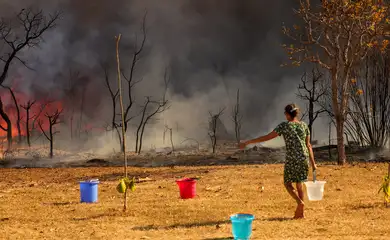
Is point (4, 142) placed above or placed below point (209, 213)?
above

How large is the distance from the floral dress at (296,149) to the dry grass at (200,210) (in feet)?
2.29

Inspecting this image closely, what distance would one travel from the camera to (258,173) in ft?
46.4

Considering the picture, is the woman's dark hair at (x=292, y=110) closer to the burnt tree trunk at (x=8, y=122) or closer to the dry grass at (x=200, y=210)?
the dry grass at (x=200, y=210)

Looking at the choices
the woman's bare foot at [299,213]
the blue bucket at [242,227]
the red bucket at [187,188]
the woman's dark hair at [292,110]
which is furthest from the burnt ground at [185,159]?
the blue bucket at [242,227]

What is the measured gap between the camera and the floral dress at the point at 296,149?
736 centimetres

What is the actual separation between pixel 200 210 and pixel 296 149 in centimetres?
217

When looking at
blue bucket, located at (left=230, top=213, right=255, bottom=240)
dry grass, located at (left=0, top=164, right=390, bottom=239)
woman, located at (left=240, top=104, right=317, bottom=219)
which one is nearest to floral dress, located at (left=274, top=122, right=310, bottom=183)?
woman, located at (left=240, top=104, right=317, bottom=219)

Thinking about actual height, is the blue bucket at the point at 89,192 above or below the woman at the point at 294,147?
below

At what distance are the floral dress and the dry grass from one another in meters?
0.70

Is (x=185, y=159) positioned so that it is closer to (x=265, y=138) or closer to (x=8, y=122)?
(x=8, y=122)

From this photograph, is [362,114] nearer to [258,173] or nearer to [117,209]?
[258,173]

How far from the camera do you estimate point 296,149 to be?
7.38 m

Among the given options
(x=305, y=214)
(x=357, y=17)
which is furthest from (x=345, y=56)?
(x=305, y=214)

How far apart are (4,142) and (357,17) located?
19.2 m
